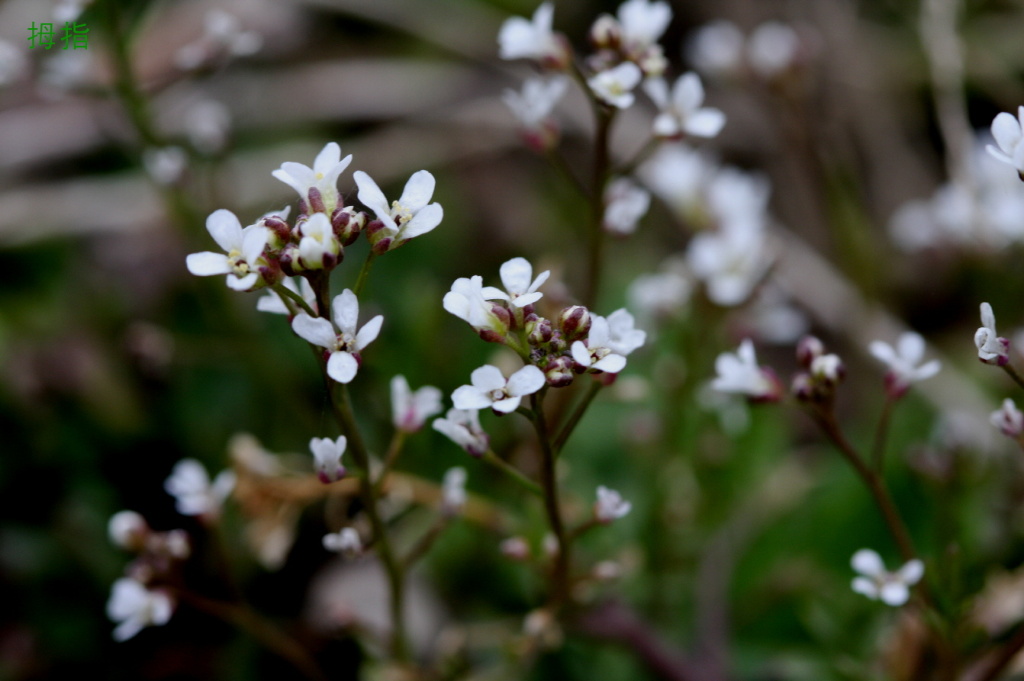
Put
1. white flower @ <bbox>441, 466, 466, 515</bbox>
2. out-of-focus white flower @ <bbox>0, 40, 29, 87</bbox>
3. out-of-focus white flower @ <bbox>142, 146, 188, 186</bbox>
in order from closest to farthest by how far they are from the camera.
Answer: white flower @ <bbox>441, 466, 466, 515</bbox> < out-of-focus white flower @ <bbox>0, 40, 29, 87</bbox> < out-of-focus white flower @ <bbox>142, 146, 188, 186</bbox>

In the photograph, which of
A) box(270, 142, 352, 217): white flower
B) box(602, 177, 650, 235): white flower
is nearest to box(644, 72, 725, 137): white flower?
box(602, 177, 650, 235): white flower

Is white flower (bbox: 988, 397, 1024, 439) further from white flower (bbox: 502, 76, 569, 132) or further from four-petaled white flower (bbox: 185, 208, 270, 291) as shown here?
four-petaled white flower (bbox: 185, 208, 270, 291)

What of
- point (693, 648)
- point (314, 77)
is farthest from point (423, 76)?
point (693, 648)

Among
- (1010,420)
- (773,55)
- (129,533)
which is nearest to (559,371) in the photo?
(1010,420)

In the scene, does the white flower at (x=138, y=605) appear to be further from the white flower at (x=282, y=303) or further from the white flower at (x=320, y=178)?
the white flower at (x=320, y=178)

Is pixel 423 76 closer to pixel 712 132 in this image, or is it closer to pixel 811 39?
→ pixel 811 39

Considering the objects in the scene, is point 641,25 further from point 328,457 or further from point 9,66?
point 9,66
